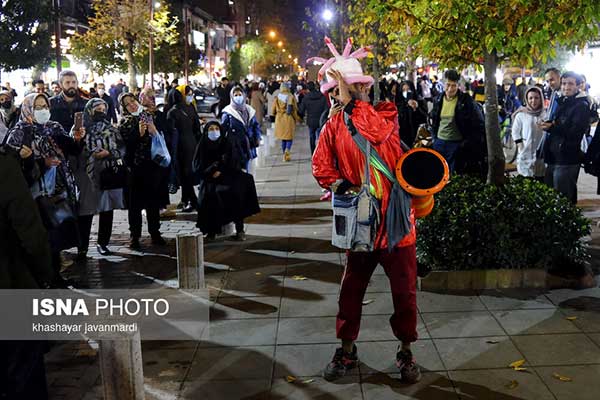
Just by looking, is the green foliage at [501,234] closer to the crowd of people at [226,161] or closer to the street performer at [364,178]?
the crowd of people at [226,161]

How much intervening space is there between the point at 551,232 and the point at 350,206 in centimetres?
275

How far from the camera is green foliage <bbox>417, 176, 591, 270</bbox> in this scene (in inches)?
255

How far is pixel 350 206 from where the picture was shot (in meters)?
4.60

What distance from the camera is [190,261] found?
22.5 feet

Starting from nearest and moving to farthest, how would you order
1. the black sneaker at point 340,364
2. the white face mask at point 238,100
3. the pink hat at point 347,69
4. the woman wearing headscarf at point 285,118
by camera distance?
1. the pink hat at point 347,69
2. the black sneaker at point 340,364
3. the white face mask at point 238,100
4. the woman wearing headscarf at point 285,118

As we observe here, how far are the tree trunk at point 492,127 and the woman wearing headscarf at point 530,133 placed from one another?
160cm

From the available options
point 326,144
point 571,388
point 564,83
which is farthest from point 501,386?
point 564,83

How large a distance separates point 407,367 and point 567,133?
15.3 feet

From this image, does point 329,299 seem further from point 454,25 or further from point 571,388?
point 454,25

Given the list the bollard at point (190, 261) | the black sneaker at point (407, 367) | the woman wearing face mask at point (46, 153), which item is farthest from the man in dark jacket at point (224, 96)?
the black sneaker at point (407, 367)

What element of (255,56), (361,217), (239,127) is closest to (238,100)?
(239,127)

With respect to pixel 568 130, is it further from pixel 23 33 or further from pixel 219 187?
pixel 23 33

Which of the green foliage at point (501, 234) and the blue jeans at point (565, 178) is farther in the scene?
the blue jeans at point (565, 178)

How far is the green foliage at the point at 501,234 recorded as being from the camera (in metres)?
6.48
